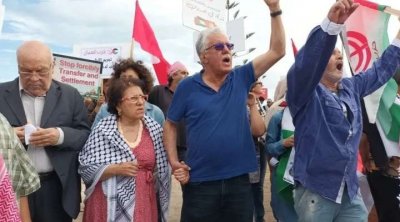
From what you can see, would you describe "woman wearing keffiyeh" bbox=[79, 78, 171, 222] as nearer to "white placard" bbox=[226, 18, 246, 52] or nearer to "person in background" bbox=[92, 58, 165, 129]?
"person in background" bbox=[92, 58, 165, 129]

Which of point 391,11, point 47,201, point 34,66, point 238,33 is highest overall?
point 238,33

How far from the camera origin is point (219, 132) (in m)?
2.94

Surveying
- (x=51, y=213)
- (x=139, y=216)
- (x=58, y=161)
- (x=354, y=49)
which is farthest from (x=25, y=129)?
(x=354, y=49)

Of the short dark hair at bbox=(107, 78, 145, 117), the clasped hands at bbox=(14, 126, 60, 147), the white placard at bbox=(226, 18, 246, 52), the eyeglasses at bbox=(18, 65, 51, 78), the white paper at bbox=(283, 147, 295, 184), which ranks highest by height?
the white placard at bbox=(226, 18, 246, 52)

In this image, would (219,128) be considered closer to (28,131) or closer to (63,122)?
(63,122)

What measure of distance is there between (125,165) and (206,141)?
22.3 inches

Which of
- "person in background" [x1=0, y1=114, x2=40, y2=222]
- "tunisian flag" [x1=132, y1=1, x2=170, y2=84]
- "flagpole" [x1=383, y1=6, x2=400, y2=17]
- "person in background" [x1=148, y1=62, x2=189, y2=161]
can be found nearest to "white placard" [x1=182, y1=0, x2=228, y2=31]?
"tunisian flag" [x1=132, y1=1, x2=170, y2=84]

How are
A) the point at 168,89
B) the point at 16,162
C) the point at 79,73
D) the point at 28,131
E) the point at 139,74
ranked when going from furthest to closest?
the point at 168,89 → the point at 79,73 → the point at 139,74 → the point at 28,131 → the point at 16,162

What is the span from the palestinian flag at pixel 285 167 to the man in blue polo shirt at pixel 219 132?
369mm

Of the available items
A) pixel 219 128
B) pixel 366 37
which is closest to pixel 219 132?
pixel 219 128

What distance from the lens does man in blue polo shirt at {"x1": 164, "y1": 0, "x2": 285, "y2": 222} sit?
2953 mm

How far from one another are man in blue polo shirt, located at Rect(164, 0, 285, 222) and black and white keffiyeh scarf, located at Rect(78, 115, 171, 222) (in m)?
0.28

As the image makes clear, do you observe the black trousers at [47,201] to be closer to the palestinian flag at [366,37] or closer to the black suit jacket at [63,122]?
the black suit jacket at [63,122]

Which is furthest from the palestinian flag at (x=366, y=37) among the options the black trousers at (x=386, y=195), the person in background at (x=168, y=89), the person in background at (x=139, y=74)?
the person in background at (x=168, y=89)
